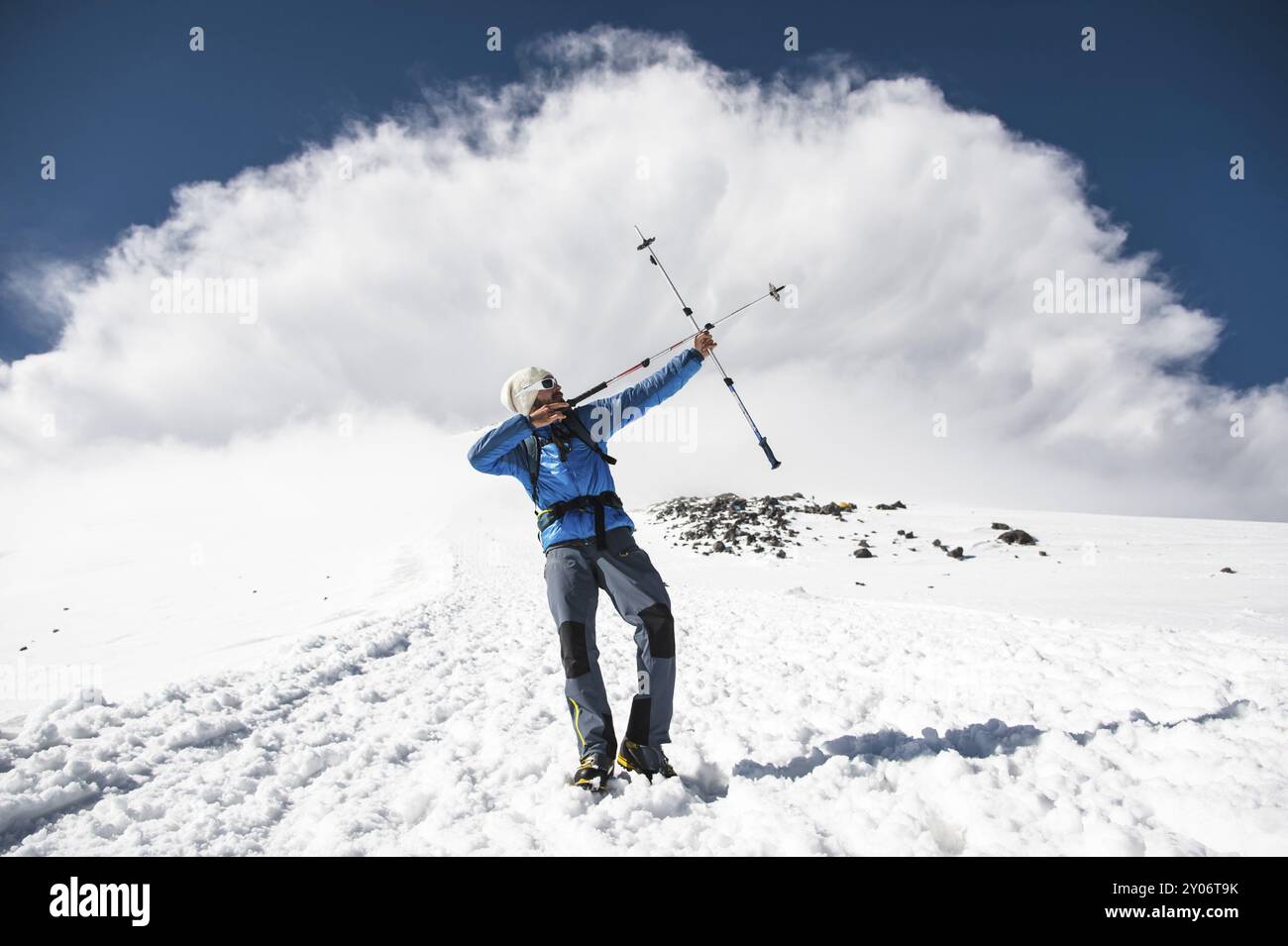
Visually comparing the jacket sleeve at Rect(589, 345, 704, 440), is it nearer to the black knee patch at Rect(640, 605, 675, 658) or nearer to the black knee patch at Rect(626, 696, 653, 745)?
the black knee patch at Rect(640, 605, 675, 658)

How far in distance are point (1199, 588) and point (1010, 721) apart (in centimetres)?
1096

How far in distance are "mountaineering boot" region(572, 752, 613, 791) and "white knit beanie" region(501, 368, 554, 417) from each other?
2.53m

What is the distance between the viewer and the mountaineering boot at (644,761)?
11.9ft

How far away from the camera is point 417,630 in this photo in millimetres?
9125

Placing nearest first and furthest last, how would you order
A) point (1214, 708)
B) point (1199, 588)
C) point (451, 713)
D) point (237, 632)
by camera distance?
point (1214, 708), point (451, 713), point (237, 632), point (1199, 588)

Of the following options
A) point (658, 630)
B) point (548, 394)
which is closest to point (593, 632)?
point (658, 630)

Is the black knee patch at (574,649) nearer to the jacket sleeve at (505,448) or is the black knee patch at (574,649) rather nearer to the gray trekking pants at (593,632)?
the gray trekking pants at (593,632)

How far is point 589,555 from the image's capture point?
418cm

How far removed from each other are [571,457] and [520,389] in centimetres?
69

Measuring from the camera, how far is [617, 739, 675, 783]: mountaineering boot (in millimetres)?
3633

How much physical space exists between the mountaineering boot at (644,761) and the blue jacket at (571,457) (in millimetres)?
1501

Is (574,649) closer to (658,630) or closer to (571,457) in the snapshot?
(658,630)
